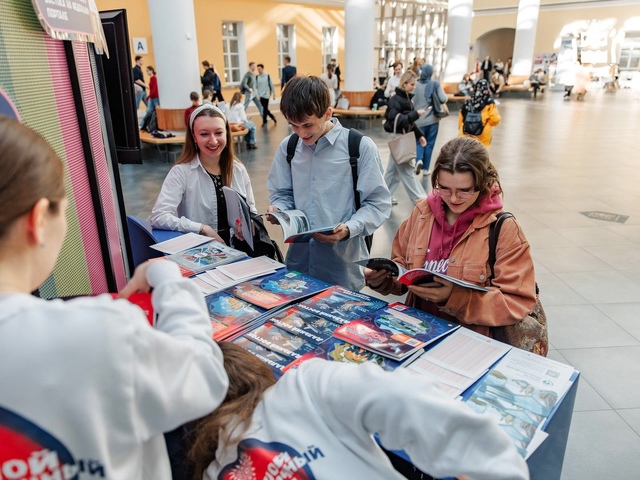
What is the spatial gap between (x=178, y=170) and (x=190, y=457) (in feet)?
6.62

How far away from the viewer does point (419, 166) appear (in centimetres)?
696

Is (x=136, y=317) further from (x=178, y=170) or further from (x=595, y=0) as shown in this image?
(x=595, y=0)

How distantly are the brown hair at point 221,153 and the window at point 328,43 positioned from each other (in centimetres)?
1918

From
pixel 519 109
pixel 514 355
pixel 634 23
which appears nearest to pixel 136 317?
pixel 514 355

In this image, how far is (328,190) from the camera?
95.0 inches

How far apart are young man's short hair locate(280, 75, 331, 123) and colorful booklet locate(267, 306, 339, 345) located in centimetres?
90

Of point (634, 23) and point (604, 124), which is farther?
point (634, 23)

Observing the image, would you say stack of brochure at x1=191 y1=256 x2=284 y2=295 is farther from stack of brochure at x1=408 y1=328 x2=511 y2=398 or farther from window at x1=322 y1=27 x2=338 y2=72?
window at x1=322 y1=27 x2=338 y2=72

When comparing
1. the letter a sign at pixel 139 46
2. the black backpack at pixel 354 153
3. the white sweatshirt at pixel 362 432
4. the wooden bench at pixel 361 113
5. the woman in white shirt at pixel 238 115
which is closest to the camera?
the white sweatshirt at pixel 362 432

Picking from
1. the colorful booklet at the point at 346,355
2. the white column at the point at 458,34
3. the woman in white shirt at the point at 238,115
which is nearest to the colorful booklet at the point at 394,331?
the colorful booklet at the point at 346,355

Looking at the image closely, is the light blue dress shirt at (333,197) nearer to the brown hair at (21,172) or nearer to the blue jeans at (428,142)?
the brown hair at (21,172)

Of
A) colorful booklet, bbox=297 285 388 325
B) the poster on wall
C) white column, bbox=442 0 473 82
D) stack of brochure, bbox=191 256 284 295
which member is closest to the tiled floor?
colorful booklet, bbox=297 285 388 325

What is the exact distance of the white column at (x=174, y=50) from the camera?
7.95 meters

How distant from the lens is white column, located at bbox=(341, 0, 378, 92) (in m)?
11.6
